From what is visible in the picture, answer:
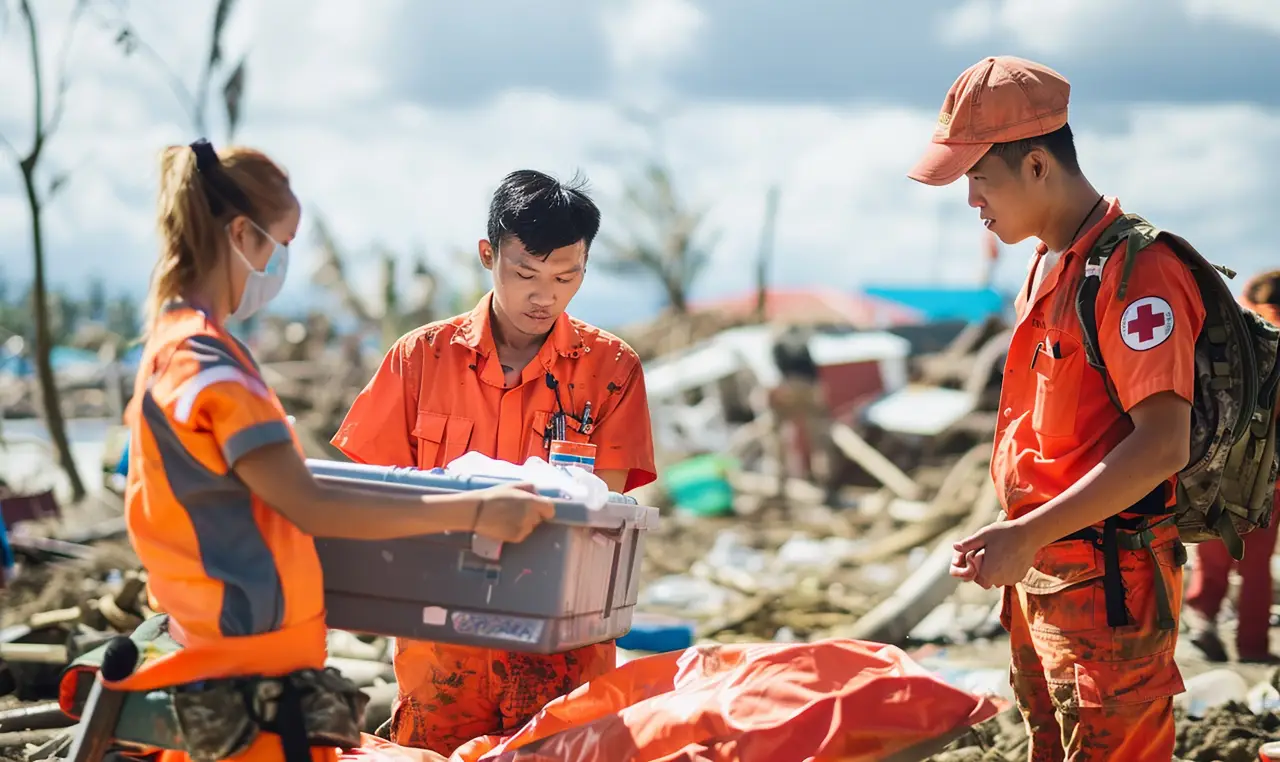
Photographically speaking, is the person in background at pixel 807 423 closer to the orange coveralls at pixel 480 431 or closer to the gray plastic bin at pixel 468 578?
the orange coveralls at pixel 480 431

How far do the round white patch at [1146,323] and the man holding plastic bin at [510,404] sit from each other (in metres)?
1.36

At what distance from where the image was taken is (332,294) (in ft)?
75.4

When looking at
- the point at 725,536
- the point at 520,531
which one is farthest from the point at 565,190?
the point at 725,536

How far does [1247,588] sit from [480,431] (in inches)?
203

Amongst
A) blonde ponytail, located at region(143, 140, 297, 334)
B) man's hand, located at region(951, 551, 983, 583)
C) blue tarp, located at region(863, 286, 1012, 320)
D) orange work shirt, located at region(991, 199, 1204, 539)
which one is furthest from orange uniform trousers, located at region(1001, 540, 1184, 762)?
blue tarp, located at region(863, 286, 1012, 320)

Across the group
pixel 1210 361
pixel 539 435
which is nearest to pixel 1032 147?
pixel 1210 361

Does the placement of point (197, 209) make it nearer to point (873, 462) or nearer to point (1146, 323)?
point (1146, 323)

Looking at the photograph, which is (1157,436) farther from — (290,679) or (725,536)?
(725,536)

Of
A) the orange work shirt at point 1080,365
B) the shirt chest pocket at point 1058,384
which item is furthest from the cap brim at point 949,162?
the shirt chest pocket at point 1058,384

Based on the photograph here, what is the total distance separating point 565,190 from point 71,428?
20.1 m

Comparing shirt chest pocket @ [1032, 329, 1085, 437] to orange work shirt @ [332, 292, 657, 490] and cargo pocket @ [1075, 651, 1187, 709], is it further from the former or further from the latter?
orange work shirt @ [332, 292, 657, 490]

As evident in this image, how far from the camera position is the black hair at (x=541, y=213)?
3.51m

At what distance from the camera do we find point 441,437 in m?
3.70

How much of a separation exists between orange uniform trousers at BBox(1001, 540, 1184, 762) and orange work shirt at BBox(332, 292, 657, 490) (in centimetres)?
118
